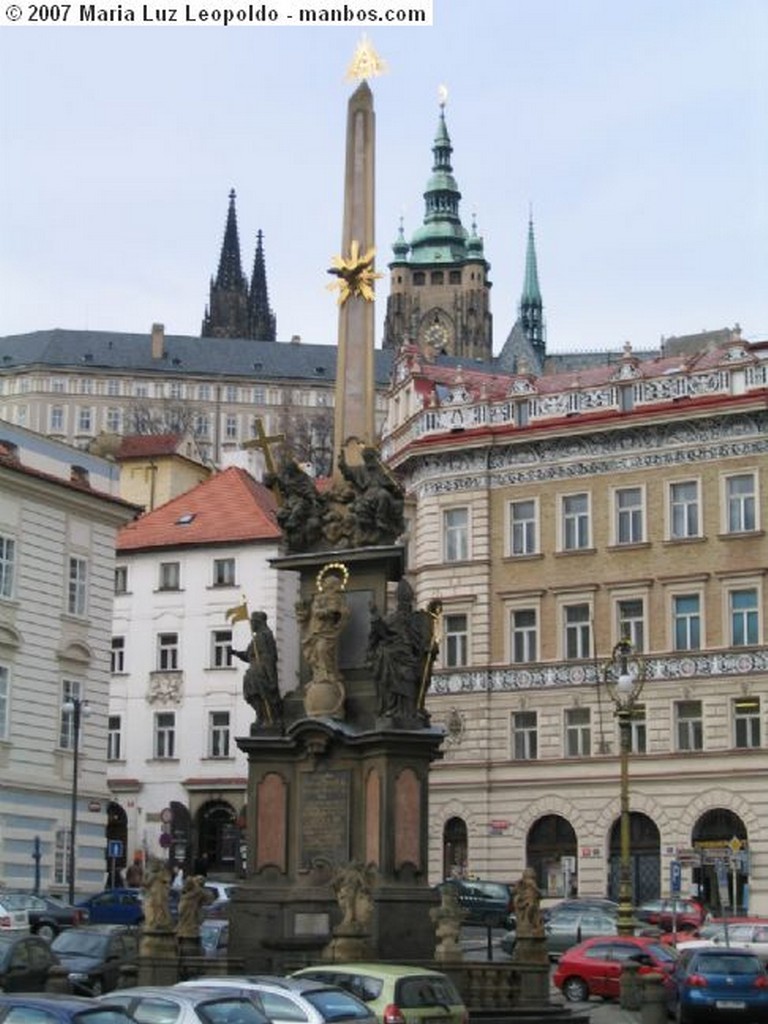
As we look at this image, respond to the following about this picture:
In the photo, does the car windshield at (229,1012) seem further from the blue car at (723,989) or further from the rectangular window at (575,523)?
the rectangular window at (575,523)

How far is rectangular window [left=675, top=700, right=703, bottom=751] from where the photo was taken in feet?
168

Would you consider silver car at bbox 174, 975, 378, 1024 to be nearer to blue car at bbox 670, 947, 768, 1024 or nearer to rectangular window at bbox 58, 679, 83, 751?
blue car at bbox 670, 947, 768, 1024

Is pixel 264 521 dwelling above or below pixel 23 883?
above

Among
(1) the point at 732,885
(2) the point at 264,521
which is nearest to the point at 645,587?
(1) the point at 732,885

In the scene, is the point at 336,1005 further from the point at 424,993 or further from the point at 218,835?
the point at 218,835

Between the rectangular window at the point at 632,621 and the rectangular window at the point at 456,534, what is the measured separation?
16.6ft

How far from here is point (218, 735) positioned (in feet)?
202

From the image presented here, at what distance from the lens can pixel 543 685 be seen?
176ft

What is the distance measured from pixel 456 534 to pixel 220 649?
33.2ft

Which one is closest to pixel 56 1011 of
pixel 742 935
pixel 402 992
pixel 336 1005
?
pixel 336 1005

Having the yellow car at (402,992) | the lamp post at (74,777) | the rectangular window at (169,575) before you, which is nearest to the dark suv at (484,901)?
the lamp post at (74,777)

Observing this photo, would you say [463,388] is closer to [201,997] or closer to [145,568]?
[145,568]

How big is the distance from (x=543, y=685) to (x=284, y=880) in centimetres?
2850

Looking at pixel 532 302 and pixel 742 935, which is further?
pixel 532 302
